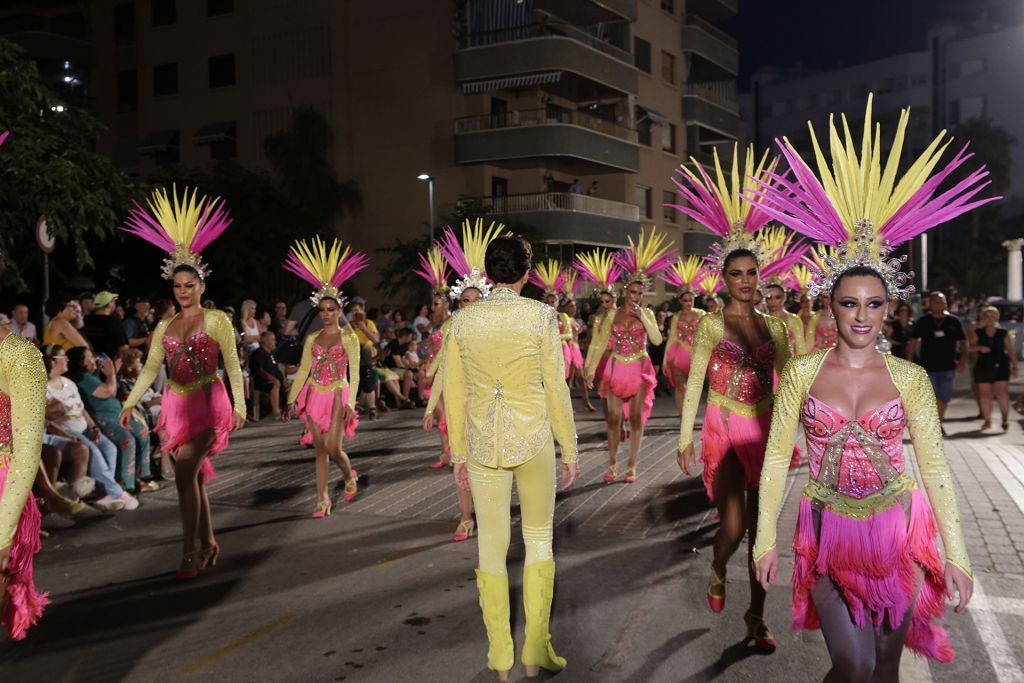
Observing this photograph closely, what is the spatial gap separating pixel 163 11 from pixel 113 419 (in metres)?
31.9

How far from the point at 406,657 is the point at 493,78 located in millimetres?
28905

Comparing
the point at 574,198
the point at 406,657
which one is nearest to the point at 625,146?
the point at 574,198

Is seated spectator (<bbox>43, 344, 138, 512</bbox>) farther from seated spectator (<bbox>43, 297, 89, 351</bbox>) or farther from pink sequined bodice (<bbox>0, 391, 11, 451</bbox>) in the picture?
pink sequined bodice (<bbox>0, 391, 11, 451</bbox>)

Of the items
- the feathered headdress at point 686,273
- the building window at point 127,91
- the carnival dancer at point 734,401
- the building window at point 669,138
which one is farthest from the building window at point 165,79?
the carnival dancer at point 734,401

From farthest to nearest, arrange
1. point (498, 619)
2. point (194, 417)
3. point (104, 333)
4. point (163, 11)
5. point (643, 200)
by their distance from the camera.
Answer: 1. point (643, 200)
2. point (163, 11)
3. point (104, 333)
4. point (194, 417)
5. point (498, 619)

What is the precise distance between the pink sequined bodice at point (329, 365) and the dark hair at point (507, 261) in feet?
12.6

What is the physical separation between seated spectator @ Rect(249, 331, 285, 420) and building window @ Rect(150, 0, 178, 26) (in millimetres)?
26231

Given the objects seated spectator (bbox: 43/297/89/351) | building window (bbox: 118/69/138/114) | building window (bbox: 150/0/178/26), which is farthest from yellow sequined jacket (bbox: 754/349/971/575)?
building window (bbox: 118/69/138/114)

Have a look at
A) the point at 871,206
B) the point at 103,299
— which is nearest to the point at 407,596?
the point at 871,206

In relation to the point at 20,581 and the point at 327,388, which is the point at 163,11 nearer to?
the point at 327,388

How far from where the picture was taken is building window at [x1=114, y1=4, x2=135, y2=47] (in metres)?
37.2

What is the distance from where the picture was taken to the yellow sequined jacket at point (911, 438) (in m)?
3.23

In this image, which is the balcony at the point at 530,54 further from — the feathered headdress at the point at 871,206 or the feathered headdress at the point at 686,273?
the feathered headdress at the point at 871,206

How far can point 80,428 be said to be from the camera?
8.49 metres
